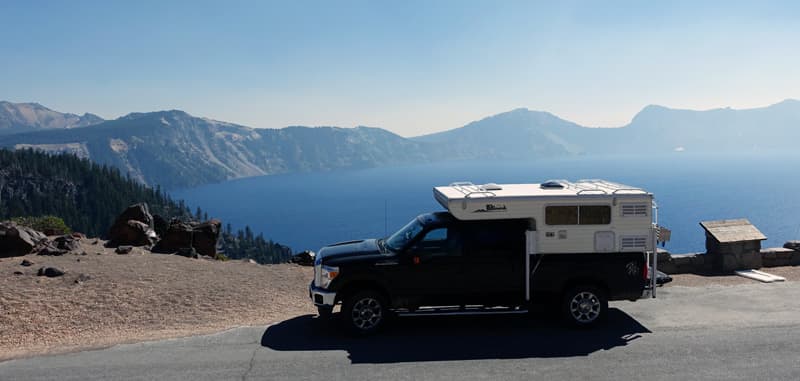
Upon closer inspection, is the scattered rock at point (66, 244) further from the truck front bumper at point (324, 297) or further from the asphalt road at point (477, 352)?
the truck front bumper at point (324, 297)

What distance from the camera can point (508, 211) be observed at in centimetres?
1019

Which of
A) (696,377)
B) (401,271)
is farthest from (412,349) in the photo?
(696,377)

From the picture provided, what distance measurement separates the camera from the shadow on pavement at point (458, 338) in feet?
29.6

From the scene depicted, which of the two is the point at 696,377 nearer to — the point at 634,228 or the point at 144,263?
the point at 634,228

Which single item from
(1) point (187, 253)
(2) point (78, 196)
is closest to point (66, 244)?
(1) point (187, 253)

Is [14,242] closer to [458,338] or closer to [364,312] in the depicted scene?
[364,312]

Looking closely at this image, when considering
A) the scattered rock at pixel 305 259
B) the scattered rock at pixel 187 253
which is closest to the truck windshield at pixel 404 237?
the scattered rock at pixel 305 259

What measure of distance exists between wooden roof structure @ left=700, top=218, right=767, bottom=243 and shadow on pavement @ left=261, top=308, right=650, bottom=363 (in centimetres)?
661

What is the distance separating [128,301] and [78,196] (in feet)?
493

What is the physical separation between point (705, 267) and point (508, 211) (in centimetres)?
908

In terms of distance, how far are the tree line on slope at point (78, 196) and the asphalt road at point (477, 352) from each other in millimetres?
113605

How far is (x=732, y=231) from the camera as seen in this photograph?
15945 millimetres

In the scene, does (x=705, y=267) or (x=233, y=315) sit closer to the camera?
(x=233, y=315)

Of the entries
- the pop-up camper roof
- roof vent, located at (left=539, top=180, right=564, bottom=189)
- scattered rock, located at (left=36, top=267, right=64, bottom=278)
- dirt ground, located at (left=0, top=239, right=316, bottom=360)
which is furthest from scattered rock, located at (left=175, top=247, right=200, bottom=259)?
roof vent, located at (left=539, top=180, right=564, bottom=189)
